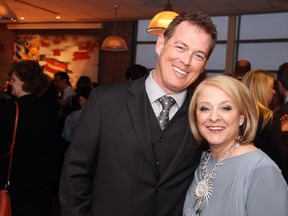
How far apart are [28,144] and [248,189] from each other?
5.54 feet

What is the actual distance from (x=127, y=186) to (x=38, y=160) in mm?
1306

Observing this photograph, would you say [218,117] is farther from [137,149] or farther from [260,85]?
Result: [260,85]

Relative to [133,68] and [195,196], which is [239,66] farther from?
[195,196]

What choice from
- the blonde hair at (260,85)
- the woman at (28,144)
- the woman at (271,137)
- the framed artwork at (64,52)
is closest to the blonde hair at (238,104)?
the woman at (271,137)

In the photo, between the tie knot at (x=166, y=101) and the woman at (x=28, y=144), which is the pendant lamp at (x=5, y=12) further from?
the tie knot at (x=166, y=101)

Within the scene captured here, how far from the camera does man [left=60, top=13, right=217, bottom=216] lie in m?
1.51

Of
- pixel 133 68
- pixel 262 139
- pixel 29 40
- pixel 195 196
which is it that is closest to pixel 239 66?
pixel 133 68

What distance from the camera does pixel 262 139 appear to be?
2520 mm

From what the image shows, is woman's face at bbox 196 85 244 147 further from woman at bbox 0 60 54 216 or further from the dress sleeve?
woman at bbox 0 60 54 216

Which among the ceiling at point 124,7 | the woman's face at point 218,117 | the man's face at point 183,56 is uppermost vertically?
the ceiling at point 124,7

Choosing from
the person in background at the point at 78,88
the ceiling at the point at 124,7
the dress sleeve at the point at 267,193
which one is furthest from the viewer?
the ceiling at the point at 124,7

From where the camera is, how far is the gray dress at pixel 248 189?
1306 mm

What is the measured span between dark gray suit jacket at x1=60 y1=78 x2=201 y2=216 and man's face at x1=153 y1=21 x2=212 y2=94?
5.8 inches

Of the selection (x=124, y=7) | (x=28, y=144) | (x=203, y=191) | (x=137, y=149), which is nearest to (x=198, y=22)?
(x=137, y=149)
